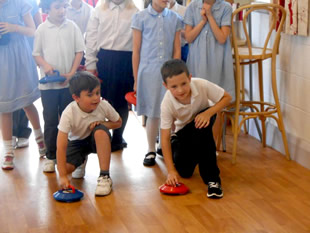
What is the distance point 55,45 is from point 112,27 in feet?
1.34

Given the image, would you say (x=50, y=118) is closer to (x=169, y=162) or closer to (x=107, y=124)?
(x=107, y=124)

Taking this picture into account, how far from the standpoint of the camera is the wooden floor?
2.36m

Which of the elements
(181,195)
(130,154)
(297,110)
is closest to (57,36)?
(130,154)

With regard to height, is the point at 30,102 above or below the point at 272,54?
below


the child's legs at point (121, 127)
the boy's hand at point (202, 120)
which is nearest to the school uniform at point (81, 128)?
the boy's hand at point (202, 120)

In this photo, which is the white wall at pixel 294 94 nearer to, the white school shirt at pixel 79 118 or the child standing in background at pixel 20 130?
the white school shirt at pixel 79 118

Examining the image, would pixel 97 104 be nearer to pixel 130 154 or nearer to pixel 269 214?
pixel 130 154

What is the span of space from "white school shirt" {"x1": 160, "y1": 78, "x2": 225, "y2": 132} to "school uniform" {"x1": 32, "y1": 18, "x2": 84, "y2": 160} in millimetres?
711

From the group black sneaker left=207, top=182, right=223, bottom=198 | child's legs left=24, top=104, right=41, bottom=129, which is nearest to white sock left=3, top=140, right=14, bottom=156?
child's legs left=24, top=104, right=41, bottom=129

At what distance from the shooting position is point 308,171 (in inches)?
121

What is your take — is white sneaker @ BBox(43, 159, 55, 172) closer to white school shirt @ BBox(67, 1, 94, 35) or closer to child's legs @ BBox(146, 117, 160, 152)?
child's legs @ BBox(146, 117, 160, 152)

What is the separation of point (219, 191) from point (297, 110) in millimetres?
911

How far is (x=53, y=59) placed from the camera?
3139 millimetres

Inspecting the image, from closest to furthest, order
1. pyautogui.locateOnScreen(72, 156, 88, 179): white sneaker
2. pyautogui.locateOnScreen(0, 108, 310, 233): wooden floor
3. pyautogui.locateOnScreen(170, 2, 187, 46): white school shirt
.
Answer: pyautogui.locateOnScreen(0, 108, 310, 233): wooden floor → pyautogui.locateOnScreen(72, 156, 88, 179): white sneaker → pyautogui.locateOnScreen(170, 2, 187, 46): white school shirt
